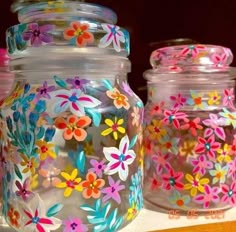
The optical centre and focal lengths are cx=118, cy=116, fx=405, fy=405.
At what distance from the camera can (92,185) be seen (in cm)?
49

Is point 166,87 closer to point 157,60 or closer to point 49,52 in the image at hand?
point 157,60

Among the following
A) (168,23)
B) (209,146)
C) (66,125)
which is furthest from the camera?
(168,23)

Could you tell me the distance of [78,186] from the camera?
48cm

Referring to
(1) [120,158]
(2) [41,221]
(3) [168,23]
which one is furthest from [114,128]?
(3) [168,23]

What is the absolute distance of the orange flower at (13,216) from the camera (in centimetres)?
50

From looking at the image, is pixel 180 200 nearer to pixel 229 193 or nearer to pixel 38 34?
pixel 229 193

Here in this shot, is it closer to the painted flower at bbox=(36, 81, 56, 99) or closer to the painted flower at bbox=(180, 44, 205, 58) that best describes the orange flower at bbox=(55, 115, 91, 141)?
the painted flower at bbox=(36, 81, 56, 99)

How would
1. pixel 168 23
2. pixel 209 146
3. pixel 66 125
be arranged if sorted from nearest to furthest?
1. pixel 66 125
2. pixel 209 146
3. pixel 168 23

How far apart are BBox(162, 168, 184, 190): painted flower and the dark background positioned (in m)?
0.25

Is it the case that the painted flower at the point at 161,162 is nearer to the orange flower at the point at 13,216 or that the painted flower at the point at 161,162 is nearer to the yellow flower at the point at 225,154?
the yellow flower at the point at 225,154

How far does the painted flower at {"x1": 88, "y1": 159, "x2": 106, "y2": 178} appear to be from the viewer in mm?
489

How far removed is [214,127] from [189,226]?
149mm

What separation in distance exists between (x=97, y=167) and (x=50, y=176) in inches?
2.3

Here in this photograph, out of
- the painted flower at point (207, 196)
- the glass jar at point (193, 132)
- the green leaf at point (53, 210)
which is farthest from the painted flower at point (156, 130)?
the green leaf at point (53, 210)
